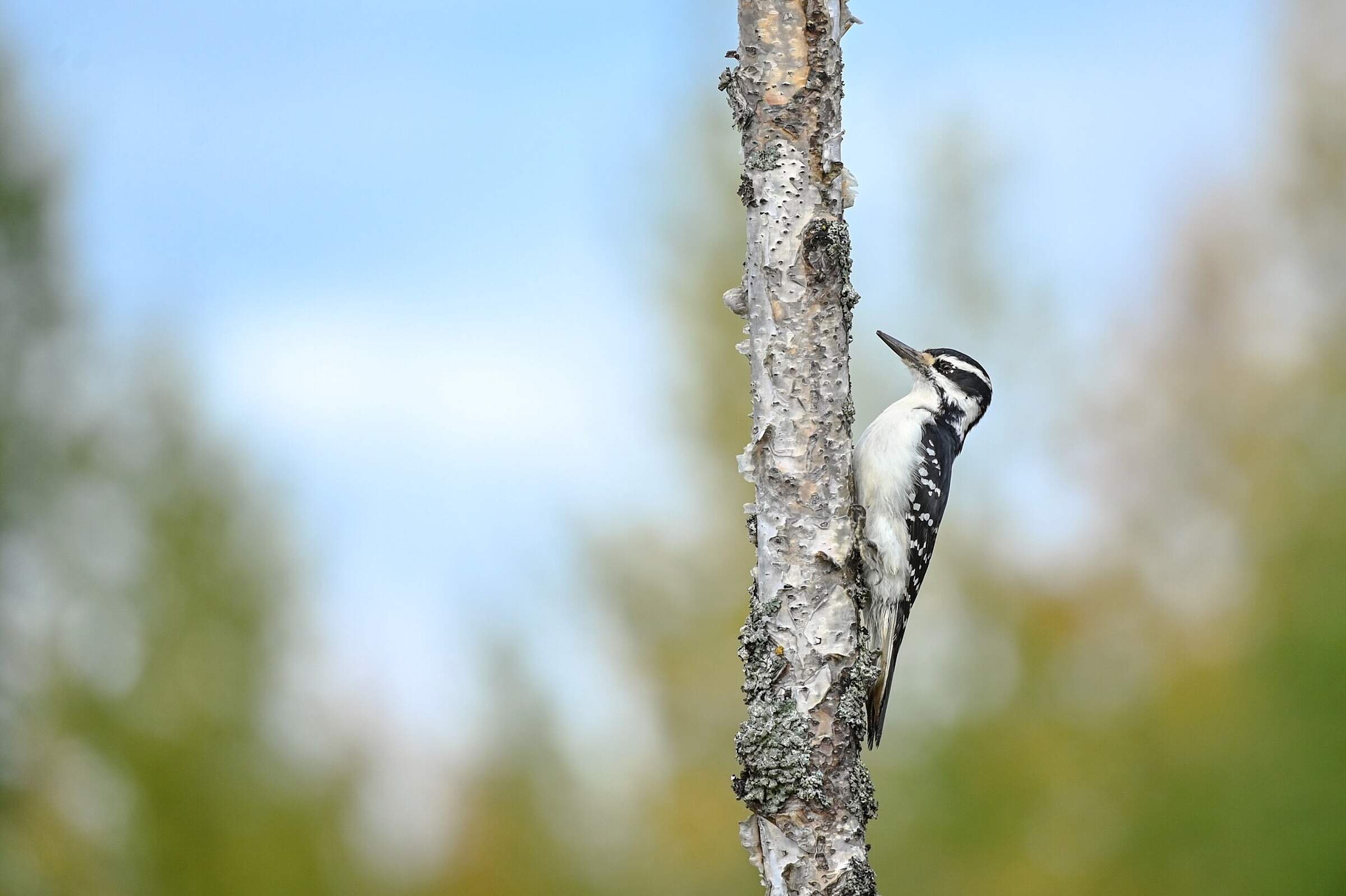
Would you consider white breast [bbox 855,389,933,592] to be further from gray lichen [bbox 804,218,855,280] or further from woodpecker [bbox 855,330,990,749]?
gray lichen [bbox 804,218,855,280]

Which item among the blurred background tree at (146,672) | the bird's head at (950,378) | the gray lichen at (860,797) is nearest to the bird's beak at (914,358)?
the bird's head at (950,378)

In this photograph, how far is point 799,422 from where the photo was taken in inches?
136

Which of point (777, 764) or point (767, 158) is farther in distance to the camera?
point (767, 158)

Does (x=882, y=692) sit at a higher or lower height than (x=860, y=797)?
higher

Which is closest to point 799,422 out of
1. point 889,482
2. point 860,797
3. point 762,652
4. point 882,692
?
point 762,652

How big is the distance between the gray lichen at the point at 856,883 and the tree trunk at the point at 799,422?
30 millimetres

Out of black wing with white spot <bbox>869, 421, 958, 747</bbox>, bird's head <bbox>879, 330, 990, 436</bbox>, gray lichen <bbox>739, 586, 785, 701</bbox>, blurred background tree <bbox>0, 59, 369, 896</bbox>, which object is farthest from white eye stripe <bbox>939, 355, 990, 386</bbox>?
blurred background tree <bbox>0, 59, 369, 896</bbox>

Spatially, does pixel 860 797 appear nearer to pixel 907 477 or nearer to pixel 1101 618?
pixel 907 477

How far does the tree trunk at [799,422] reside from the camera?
134 inches

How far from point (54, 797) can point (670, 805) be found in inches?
224

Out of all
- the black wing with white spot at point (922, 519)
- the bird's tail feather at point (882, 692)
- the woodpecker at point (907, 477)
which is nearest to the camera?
the bird's tail feather at point (882, 692)

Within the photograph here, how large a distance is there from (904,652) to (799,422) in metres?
6.75

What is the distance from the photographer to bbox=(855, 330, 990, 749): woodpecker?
15.1 feet

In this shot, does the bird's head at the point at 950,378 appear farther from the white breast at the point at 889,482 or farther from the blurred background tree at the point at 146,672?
the blurred background tree at the point at 146,672
